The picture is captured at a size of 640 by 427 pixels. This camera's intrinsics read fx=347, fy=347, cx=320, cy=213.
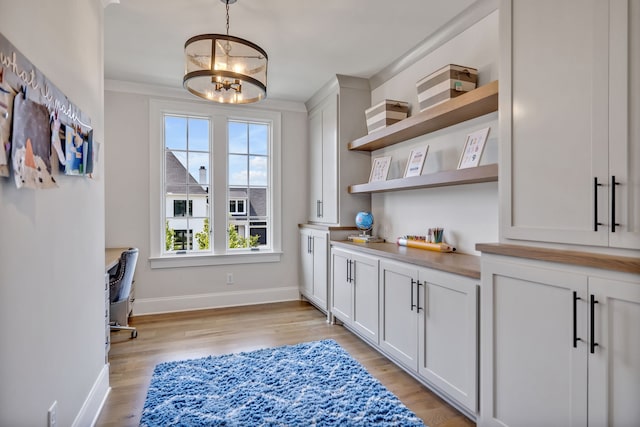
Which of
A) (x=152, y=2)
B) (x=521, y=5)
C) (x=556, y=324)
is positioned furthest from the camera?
(x=152, y=2)

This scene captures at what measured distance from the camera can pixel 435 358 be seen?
7.02 feet

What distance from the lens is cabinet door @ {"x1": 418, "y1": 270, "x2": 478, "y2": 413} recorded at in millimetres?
1844

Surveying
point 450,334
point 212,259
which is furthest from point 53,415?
point 212,259

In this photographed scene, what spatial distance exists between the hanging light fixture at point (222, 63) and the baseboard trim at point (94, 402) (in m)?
1.81

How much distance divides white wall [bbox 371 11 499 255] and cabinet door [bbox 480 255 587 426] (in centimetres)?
80

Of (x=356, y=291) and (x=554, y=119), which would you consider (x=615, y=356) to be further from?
(x=356, y=291)

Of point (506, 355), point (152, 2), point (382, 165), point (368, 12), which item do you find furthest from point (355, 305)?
point (152, 2)

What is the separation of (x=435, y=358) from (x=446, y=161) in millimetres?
1468

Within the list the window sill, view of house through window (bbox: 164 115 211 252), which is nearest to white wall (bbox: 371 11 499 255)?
the window sill

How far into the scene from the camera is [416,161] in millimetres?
2904

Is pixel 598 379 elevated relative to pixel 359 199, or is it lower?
lower

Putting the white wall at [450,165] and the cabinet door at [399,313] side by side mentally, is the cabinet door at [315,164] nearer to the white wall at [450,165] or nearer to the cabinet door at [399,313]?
the white wall at [450,165]

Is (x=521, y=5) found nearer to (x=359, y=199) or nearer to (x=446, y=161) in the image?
(x=446, y=161)

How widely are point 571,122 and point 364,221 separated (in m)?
2.24
